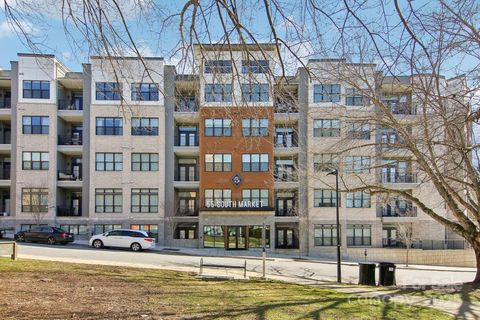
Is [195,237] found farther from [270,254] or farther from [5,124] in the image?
[5,124]

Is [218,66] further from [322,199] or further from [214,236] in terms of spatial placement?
[322,199]

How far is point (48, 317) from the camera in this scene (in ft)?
20.9

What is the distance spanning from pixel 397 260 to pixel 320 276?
1626cm

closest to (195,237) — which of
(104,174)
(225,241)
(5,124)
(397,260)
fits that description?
(225,241)

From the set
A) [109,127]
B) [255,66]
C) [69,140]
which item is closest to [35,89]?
[69,140]

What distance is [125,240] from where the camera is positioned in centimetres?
3222

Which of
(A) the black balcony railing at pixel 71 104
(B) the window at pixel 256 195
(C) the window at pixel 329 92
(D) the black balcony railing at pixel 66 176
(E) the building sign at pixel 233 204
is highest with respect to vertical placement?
(A) the black balcony railing at pixel 71 104

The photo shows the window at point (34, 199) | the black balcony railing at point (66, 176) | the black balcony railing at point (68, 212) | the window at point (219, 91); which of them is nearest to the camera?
the window at point (219, 91)

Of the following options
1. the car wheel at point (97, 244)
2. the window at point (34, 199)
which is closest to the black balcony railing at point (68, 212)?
the window at point (34, 199)

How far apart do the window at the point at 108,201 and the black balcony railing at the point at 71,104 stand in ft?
26.7

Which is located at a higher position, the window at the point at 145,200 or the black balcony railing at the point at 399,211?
the window at the point at 145,200

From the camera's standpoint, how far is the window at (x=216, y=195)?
39812 millimetres

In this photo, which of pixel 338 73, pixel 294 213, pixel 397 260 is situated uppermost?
pixel 338 73

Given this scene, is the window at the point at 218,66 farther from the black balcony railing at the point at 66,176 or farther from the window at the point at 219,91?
the black balcony railing at the point at 66,176
